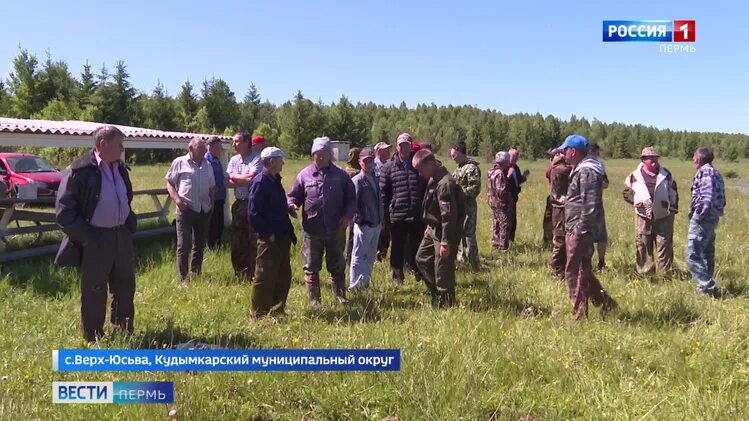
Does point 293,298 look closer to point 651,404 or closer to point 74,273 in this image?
point 74,273

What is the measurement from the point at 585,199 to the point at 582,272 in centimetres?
71

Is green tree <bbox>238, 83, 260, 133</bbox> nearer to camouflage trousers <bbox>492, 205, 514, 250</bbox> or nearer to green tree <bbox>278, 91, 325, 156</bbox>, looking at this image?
green tree <bbox>278, 91, 325, 156</bbox>

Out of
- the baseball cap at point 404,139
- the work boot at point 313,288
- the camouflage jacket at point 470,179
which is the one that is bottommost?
the work boot at point 313,288

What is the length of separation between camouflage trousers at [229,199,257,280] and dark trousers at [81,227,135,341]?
85.7 inches

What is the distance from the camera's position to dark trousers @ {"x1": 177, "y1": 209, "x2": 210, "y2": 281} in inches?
241

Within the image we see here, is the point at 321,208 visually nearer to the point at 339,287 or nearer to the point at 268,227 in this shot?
the point at 268,227

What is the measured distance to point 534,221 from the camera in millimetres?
12133

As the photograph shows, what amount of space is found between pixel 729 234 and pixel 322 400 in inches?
419

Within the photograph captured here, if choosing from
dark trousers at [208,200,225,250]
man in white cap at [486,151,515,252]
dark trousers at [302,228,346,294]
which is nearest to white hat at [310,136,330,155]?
dark trousers at [302,228,346,294]

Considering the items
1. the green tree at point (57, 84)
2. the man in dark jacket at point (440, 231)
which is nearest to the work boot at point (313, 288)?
the man in dark jacket at point (440, 231)

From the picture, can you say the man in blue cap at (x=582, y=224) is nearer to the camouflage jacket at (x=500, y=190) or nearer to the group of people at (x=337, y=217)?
the group of people at (x=337, y=217)

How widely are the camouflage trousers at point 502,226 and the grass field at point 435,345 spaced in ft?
6.18
